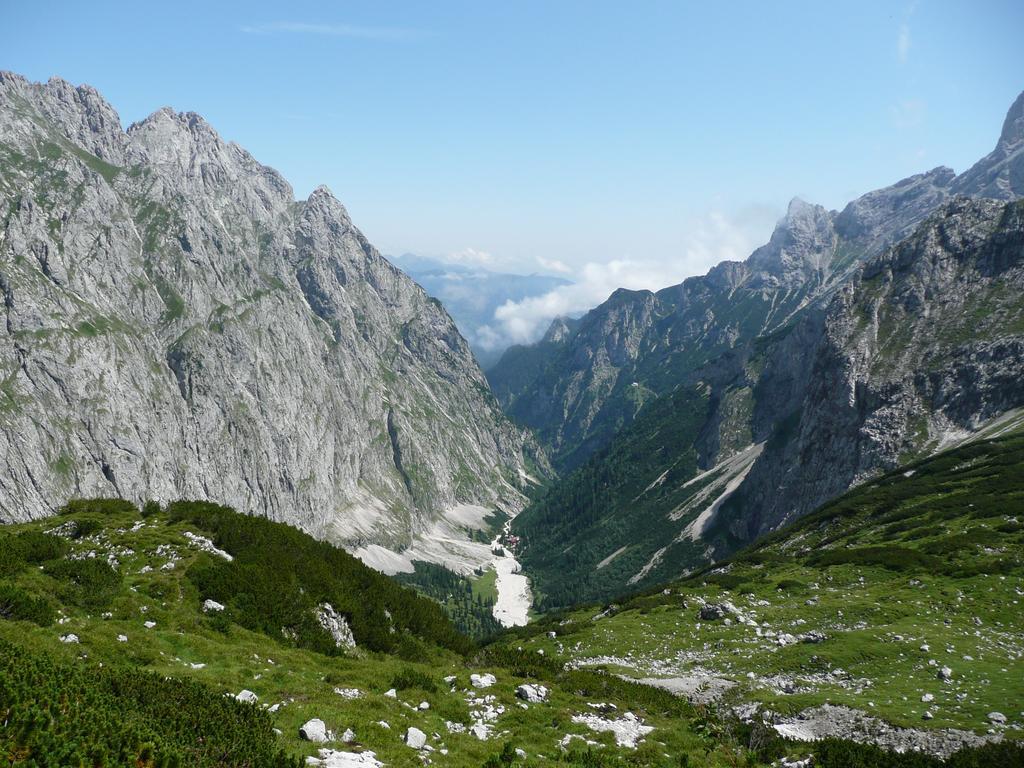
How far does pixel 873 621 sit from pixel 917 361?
14629 centimetres

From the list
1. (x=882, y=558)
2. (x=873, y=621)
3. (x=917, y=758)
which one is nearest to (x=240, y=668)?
(x=917, y=758)

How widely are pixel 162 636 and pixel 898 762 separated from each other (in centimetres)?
3005

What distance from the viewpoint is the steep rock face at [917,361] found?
481ft

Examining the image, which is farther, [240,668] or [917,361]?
[917,361]

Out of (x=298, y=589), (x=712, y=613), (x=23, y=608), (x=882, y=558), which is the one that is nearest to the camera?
(x=23, y=608)

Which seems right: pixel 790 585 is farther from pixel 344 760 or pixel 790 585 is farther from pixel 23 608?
pixel 23 608

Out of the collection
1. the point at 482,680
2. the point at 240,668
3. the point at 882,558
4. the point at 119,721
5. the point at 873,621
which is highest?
the point at 119,721

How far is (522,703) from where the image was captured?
2605cm

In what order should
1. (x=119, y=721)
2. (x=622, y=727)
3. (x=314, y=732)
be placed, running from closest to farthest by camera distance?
(x=119, y=721) < (x=314, y=732) < (x=622, y=727)

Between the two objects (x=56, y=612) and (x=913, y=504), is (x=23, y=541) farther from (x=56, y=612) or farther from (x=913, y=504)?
(x=913, y=504)

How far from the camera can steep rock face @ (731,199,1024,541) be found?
146750 millimetres

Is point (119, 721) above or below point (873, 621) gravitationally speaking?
above

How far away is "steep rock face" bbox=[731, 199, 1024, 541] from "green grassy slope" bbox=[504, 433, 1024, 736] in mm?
64190

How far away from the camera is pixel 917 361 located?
164 m
